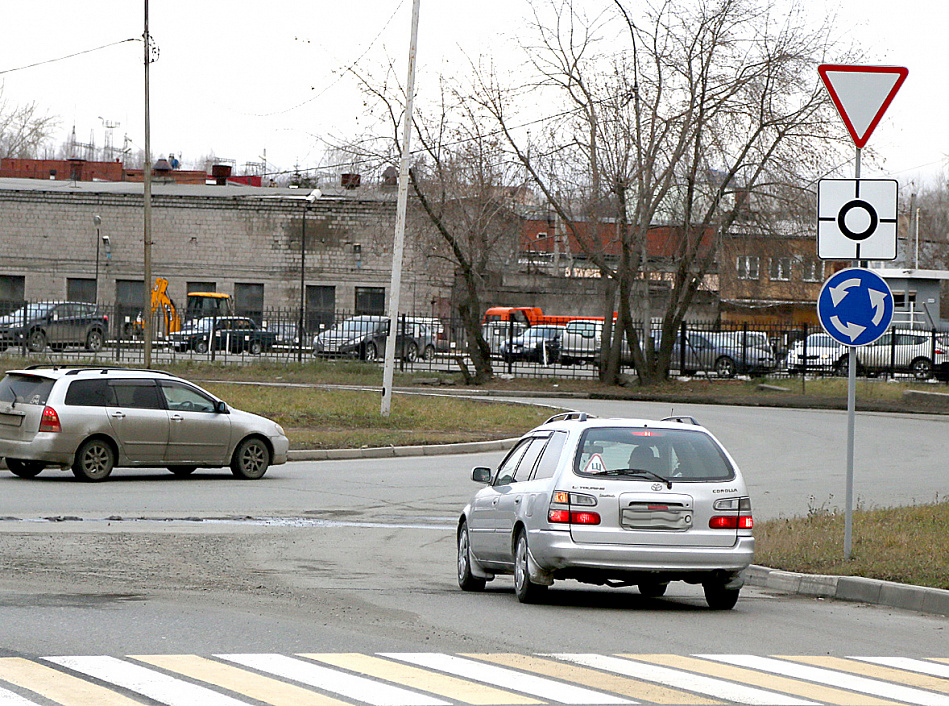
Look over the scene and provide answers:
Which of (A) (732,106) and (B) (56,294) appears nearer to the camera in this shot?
(A) (732,106)

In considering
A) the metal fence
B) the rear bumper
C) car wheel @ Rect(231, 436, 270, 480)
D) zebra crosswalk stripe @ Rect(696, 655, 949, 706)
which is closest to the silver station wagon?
the rear bumper

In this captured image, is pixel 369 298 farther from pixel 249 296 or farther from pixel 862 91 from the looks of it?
pixel 862 91

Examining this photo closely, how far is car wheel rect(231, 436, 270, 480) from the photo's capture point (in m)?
19.9

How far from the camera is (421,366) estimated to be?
157ft

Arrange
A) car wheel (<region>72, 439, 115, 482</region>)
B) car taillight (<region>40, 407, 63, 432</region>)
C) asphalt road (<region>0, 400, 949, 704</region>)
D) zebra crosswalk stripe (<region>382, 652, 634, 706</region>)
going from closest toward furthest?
zebra crosswalk stripe (<region>382, 652, 634, 706</region>), asphalt road (<region>0, 400, 949, 704</region>), car taillight (<region>40, 407, 63, 432</region>), car wheel (<region>72, 439, 115, 482</region>)

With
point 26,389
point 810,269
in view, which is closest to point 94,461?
point 26,389

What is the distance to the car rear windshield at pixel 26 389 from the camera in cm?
1861

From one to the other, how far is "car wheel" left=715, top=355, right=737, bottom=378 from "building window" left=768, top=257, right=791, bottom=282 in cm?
463

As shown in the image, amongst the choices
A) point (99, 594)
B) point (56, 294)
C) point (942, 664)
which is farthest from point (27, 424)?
point (56, 294)

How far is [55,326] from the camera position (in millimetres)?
48625

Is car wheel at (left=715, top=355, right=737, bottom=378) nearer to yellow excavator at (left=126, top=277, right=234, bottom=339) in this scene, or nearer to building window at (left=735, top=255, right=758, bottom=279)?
building window at (left=735, top=255, right=758, bottom=279)

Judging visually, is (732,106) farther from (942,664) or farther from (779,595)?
(942,664)

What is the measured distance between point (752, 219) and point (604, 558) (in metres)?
32.9

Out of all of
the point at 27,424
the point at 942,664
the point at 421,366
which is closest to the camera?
the point at 942,664
